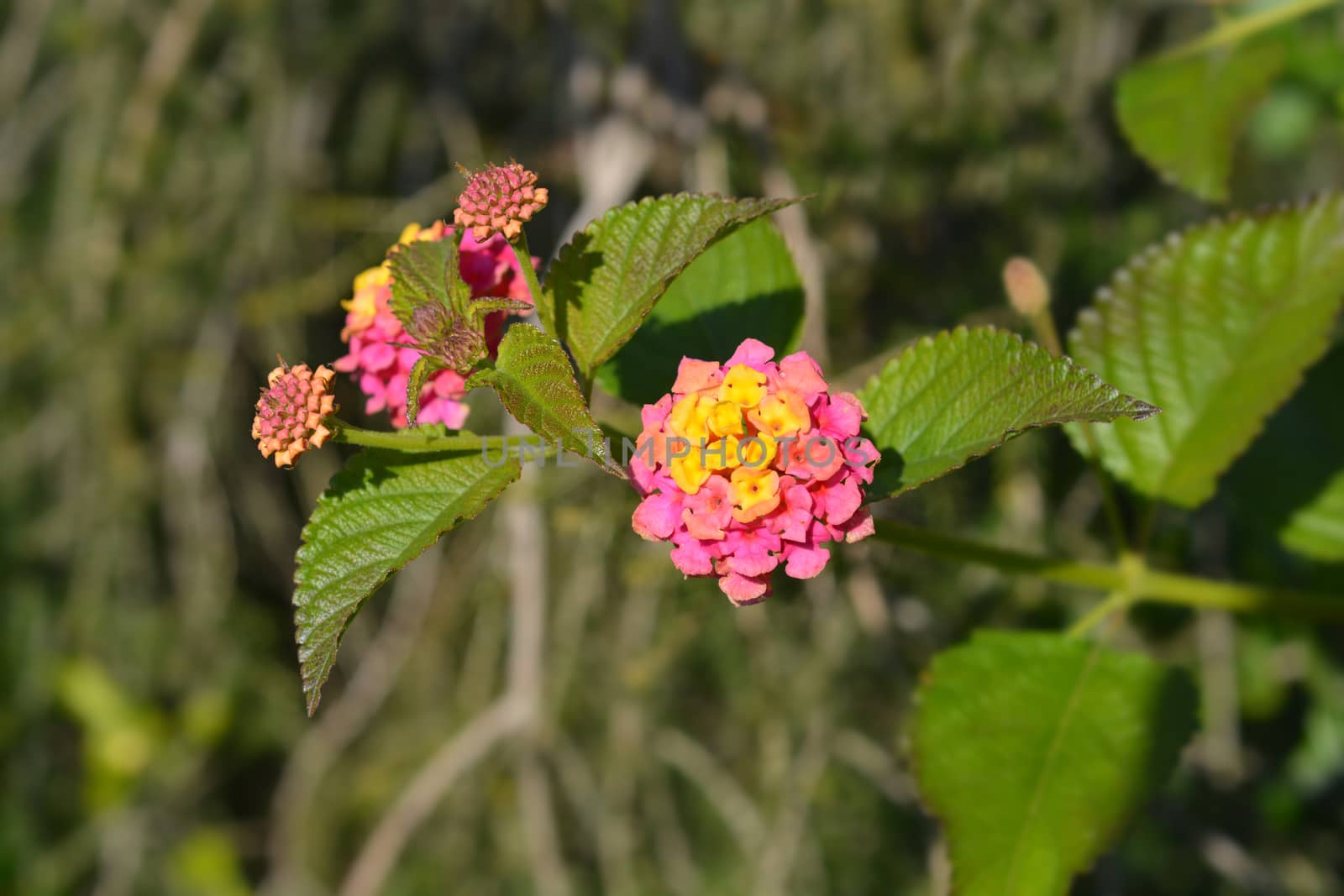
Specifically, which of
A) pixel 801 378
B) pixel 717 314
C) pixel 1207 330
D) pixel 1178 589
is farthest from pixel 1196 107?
pixel 801 378

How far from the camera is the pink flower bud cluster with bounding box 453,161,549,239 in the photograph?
Answer: 594 millimetres

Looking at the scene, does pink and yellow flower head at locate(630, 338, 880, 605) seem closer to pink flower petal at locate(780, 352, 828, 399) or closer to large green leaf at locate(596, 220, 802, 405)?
pink flower petal at locate(780, 352, 828, 399)

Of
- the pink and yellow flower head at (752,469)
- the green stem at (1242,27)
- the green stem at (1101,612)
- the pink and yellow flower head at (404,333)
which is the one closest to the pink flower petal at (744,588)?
the pink and yellow flower head at (752,469)

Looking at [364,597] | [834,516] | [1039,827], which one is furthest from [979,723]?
[364,597]

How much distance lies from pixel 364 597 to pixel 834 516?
0.25m

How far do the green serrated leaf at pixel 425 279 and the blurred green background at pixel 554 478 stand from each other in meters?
0.65

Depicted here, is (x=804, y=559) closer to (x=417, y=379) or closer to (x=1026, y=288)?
(x=417, y=379)

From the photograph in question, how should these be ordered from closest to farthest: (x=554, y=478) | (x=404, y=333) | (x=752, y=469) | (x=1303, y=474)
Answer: (x=752, y=469) → (x=404, y=333) → (x=1303, y=474) → (x=554, y=478)

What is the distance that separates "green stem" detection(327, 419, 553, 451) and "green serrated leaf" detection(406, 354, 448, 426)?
34 mm

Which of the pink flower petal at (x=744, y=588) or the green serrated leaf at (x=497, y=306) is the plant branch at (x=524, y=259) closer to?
the green serrated leaf at (x=497, y=306)

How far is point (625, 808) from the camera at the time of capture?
1.59 meters

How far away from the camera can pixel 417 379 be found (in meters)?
0.58

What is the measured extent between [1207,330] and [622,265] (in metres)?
0.53

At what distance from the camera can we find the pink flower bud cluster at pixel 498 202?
59 centimetres
